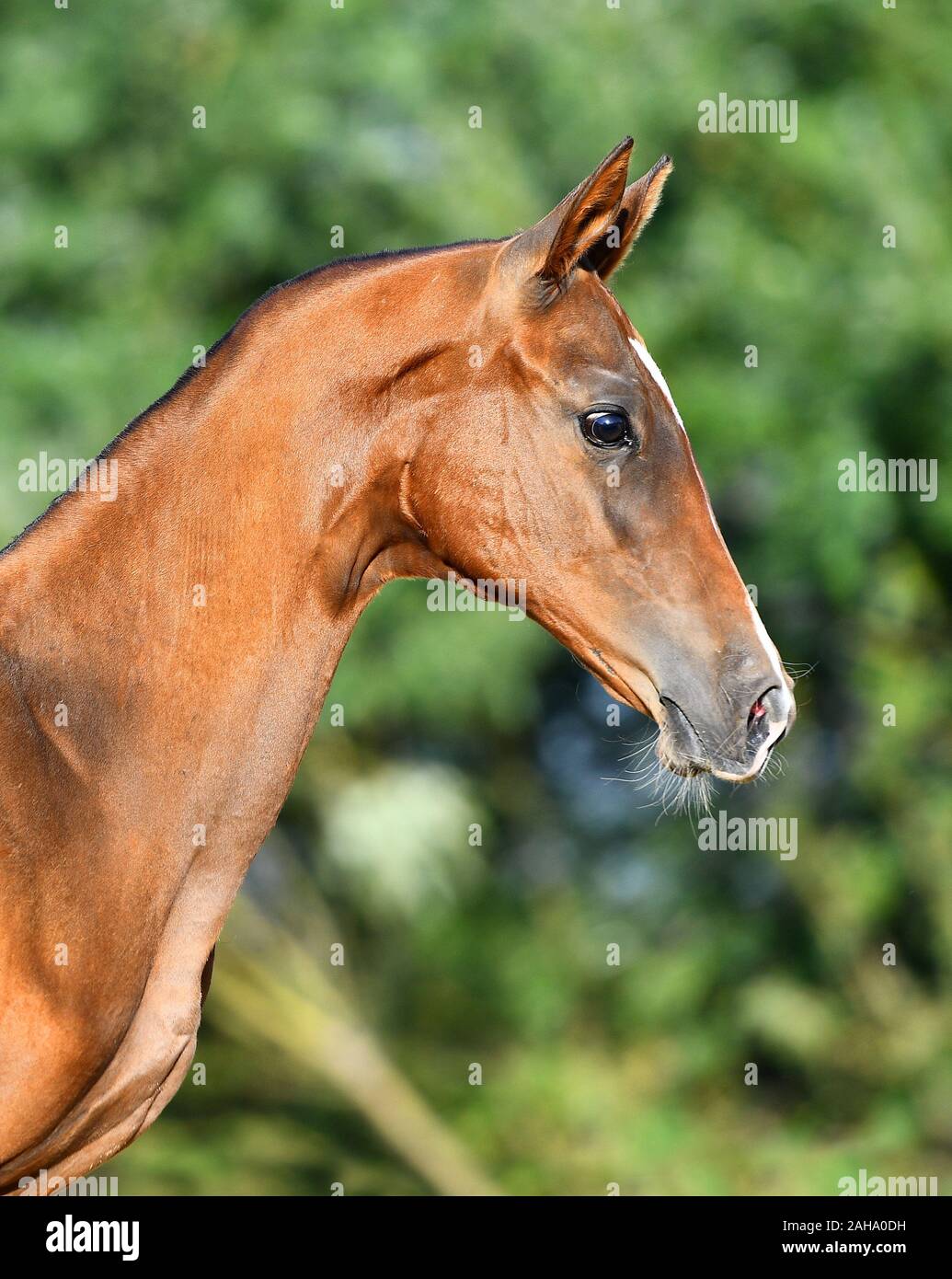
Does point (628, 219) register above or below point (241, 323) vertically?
above

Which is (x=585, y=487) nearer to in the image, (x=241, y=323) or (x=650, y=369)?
(x=650, y=369)

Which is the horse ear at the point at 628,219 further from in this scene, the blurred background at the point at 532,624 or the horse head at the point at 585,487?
the blurred background at the point at 532,624

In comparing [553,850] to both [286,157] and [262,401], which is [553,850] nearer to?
[286,157]

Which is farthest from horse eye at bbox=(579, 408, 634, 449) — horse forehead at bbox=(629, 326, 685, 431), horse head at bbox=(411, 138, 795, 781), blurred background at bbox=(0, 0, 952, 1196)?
blurred background at bbox=(0, 0, 952, 1196)

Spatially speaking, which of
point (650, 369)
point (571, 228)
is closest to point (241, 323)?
point (571, 228)

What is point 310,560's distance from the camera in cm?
286

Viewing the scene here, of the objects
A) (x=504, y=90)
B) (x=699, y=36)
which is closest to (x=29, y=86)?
(x=504, y=90)

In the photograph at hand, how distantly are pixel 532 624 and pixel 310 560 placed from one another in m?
7.44

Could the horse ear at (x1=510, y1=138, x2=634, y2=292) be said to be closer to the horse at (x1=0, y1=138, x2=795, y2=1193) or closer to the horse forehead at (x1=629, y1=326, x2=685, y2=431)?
the horse at (x1=0, y1=138, x2=795, y2=1193)

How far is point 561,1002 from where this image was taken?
11.6 m

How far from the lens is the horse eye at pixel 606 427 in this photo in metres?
2.82

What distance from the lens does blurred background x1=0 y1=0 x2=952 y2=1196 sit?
10.1 meters

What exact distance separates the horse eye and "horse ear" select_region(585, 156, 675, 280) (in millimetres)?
411

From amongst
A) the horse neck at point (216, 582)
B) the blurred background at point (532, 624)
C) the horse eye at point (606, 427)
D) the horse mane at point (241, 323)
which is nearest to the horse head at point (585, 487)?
the horse eye at point (606, 427)
